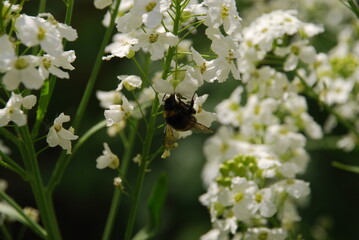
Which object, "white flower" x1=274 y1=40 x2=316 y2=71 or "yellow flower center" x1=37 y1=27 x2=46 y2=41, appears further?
"white flower" x1=274 y1=40 x2=316 y2=71

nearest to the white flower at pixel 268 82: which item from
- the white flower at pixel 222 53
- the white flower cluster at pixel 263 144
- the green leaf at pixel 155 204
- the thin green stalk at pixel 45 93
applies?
the white flower cluster at pixel 263 144

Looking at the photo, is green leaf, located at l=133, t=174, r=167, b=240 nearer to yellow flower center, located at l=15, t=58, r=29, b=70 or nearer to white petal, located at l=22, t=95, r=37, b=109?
white petal, located at l=22, t=95, r=37, b=109

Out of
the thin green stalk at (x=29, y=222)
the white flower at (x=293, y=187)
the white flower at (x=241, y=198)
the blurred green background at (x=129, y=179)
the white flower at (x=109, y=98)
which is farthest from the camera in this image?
the blurred green background at (x=129, y=179)

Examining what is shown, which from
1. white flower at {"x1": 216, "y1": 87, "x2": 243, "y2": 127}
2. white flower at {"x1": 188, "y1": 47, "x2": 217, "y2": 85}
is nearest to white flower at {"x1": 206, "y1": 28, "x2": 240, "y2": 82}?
white flower at {"x1": 188, "y1": 47, "x2": 217, "y2": 85}

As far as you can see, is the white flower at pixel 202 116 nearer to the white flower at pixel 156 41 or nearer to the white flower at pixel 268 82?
the white flower at pixel 156 41

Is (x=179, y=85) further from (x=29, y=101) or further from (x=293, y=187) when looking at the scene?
(x=293, y=187)

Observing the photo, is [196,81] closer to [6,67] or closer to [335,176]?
[6,67]
